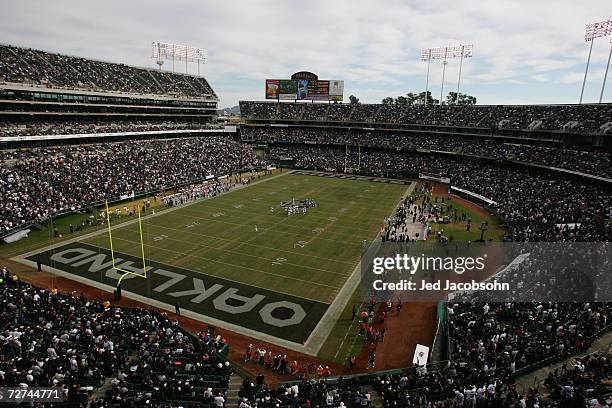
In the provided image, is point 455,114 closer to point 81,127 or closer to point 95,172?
point 95,172

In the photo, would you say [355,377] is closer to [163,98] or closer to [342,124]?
[163,98]

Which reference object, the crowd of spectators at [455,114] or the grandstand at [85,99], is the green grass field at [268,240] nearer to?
the grandstand at [85,99]

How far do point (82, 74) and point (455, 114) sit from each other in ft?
210

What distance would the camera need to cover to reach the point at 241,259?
29.2 metres

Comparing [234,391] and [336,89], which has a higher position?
[336,89]

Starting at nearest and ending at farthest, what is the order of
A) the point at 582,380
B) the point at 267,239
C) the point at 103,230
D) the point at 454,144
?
the point at 582,380 < the point at 267,239 < the point at 103,230 < the point at 454,144

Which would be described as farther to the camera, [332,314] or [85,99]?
[85,99]

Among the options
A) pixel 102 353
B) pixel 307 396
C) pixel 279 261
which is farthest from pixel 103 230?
pixel 307 396

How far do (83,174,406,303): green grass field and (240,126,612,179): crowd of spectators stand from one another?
67.2ft

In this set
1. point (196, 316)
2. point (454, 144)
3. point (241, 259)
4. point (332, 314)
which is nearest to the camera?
point (196, 316)

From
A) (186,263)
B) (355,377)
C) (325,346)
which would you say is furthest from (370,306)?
(186,263)

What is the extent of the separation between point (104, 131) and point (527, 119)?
6315 centimetres

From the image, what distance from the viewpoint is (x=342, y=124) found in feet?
273
